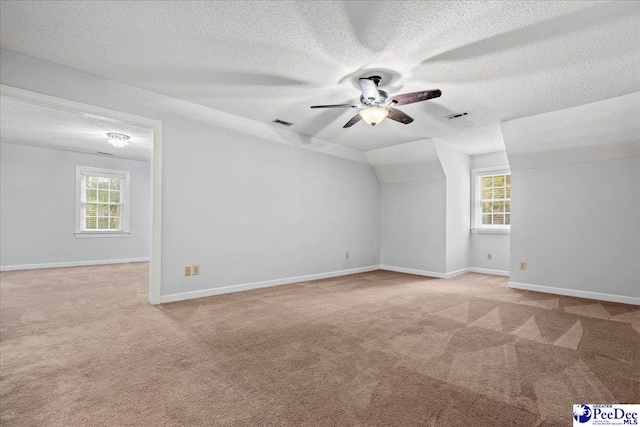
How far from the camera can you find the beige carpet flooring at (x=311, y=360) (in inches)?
66.7

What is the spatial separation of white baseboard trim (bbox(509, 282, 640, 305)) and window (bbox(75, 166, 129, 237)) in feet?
28.2

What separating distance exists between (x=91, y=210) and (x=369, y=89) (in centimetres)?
735

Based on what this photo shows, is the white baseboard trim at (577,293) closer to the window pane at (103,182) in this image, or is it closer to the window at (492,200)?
the window at (492,200)

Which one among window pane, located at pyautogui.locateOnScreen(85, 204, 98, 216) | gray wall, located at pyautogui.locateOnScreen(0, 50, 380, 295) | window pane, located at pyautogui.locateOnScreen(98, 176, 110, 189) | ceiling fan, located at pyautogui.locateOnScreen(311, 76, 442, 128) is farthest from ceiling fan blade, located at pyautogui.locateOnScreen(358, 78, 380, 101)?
window pane, located at pyautogui.locateOnScreen(85, 204, 98, 216)

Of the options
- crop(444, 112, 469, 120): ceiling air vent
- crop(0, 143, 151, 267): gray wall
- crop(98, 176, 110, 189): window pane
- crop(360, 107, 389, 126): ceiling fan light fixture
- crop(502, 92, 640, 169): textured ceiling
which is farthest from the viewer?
crop(98, 176, 110, 189): window pane

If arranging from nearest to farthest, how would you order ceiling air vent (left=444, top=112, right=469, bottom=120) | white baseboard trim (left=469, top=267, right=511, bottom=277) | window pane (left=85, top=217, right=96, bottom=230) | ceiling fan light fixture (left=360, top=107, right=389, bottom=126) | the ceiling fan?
the ceiling fan → ceiling fan light fixture (left=360, top=107, right=389, bottom=126) → ceiling air vent (left=444, top=112, right=469, bottom=120) → white baseboard trim (left=469, top=267, right=511, bottom=277) → window pane (left=85, top=217, right=96, bottom=230)

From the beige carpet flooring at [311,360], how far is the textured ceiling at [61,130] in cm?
236

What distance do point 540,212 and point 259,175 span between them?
443 cm

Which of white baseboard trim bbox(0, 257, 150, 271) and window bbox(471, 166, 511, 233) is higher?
window bbox(471, 166, 511, 233)

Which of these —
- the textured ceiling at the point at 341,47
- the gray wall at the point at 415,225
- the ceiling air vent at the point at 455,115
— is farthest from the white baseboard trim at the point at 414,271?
the textured ceiling at the point at 341,47

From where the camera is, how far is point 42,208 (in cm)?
666

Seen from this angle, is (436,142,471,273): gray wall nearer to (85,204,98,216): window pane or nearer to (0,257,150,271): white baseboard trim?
(0,257,150,271): white baseboard trim

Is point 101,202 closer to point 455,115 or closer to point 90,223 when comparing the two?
point 90,223

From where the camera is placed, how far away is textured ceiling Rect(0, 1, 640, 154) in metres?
2.21
